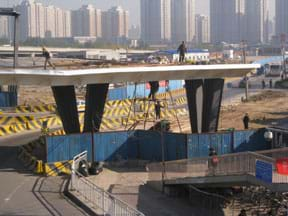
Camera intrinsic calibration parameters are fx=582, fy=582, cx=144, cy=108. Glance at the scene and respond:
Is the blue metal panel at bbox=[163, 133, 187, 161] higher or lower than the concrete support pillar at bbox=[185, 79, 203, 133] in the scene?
lower

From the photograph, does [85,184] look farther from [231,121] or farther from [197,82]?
[231,121]

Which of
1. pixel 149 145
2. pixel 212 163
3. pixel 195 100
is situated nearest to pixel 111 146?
pixel 149 145

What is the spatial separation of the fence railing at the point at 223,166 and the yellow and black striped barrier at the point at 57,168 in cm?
472

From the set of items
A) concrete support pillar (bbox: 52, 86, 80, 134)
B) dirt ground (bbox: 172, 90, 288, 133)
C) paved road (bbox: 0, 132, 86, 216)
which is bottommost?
paved road (bbox: 0, 132, 86, 216)

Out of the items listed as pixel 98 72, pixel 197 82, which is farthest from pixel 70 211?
pixel 197 82

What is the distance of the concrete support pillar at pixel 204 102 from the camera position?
29609 mm

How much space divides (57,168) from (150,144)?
461 cm

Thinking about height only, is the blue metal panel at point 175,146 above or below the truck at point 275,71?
below

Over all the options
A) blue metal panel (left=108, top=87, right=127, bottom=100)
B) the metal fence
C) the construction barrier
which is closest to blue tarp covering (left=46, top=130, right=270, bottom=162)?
the construction barrier

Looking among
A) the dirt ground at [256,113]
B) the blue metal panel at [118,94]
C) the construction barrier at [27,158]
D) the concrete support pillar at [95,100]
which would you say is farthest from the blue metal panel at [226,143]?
the blue metal panel at [118,94]

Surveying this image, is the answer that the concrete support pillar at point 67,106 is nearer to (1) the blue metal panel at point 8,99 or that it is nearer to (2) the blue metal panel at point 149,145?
(2) the blue metal panel at point 149,145

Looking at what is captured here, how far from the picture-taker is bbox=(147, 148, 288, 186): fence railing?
17.1 metres

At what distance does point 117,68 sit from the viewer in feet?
84.6

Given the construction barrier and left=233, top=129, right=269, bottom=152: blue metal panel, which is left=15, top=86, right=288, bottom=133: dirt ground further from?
the construction barrier
